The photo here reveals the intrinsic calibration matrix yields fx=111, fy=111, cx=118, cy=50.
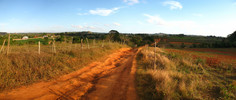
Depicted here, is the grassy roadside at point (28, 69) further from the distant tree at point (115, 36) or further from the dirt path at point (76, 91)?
the distant tree at point (115, 36)

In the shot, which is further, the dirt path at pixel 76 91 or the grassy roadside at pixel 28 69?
the grassy roadside at pixel 28 69

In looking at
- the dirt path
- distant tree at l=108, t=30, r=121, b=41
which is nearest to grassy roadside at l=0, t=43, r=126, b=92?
the dirt path

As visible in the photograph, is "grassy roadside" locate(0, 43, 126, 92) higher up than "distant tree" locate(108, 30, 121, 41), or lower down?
lower down

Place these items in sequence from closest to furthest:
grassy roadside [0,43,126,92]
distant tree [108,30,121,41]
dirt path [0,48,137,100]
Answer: dirt path [0,48,137,100] → grassy roadside [0,43,126,92] → distant tree [108,30,121,41]

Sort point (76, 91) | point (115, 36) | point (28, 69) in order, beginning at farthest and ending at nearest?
1. point (115, 36)
2. point (28, 69)
3. point (76, 91)

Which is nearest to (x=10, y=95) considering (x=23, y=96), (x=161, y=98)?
(x=23, y=96)

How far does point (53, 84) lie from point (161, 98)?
15.1 feet

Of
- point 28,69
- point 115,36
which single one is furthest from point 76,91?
point 115,36

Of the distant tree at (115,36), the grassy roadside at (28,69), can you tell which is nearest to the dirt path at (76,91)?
the grassy roadside at (28,69)

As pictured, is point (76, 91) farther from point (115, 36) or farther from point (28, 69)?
point (115, 36)

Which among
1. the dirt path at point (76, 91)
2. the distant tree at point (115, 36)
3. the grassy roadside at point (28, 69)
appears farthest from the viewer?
the distant tree at point (115, 36)

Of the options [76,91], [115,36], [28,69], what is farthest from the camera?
[115,36]

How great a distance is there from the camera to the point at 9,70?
16.8 ft

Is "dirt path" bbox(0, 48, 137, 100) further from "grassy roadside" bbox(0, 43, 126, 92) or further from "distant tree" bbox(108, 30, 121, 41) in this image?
"distant tree" bbox(108, 30, 121, 41)
